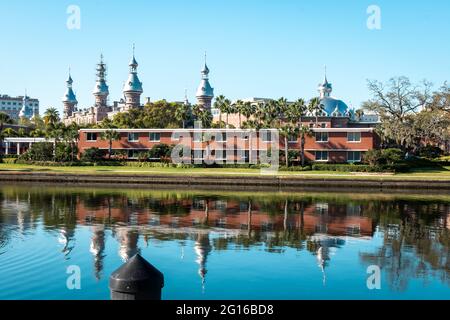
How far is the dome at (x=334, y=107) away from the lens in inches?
5359

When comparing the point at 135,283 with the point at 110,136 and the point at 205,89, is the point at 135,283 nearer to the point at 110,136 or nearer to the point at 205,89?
the point at 110,136

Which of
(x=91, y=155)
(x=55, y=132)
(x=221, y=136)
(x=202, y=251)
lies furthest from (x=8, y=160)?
(x=202, y=251)

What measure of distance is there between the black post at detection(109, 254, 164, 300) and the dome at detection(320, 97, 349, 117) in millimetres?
130452

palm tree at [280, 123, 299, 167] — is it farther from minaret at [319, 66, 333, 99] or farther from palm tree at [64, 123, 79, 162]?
minaret at [319, 66, 333, 99]

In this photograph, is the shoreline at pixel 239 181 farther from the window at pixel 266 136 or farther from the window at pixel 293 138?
the window at pixel 266 136

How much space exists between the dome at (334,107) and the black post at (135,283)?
130452 mm

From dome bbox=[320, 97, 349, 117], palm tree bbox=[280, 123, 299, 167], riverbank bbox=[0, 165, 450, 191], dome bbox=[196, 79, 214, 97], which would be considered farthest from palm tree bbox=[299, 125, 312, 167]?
dome bbox=[196, 79, 214, 97]

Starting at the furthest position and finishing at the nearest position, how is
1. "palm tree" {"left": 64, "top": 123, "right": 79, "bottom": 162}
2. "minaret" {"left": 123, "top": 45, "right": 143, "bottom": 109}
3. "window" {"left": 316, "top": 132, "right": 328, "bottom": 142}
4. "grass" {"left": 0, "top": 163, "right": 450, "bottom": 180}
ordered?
"minaret" {"left": 123, "top": 45, "right": 143, "bottom": 109}, "palm tree" {"left": 64, "top": 123, "right": 79, "bottom": 162}, "window" {"left": 316, "top": 132, "right": 328, "bottom": 142}, "grass" {"left": 0, "top": 163, "right": 450, "bottom": 180}

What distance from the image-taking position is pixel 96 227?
32500 millimetres

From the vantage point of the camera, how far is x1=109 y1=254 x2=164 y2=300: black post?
26.7ft

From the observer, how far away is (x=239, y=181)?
63719mm

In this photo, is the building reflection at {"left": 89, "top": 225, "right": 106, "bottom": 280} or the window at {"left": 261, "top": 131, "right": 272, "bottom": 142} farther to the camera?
the window at {"left": 261, "top": 131, "right": 272, "bottom": 142}
